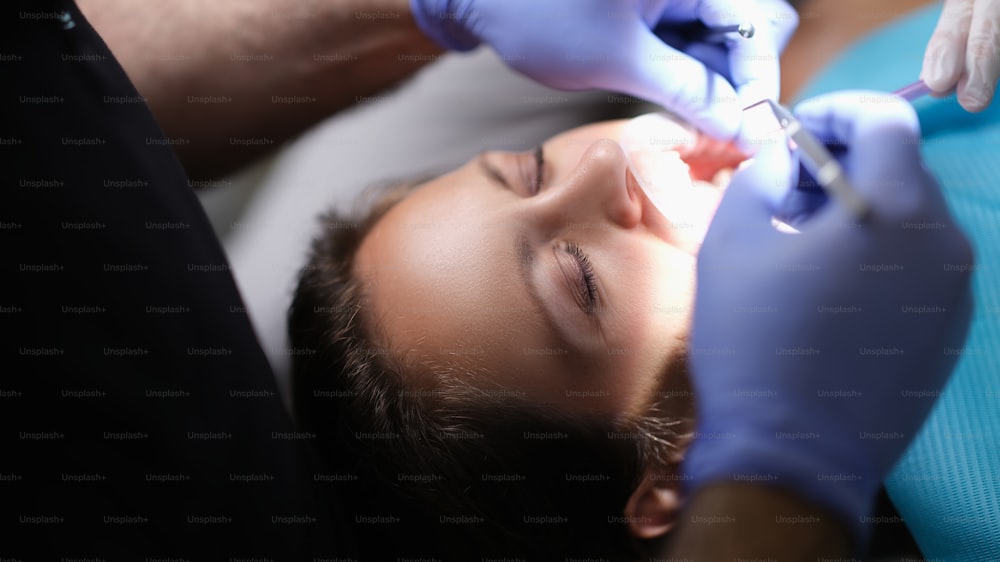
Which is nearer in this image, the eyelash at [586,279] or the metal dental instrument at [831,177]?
the metal dental instrument at [831,177]

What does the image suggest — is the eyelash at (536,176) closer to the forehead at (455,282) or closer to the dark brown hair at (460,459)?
the forehead at (455,282)

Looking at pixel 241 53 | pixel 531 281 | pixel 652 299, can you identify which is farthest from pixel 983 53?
pixel 241 53

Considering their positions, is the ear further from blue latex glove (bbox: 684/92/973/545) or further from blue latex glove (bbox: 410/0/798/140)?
blue latex glove (bbox: 410/0/798/140)

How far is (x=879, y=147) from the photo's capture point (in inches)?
28.4

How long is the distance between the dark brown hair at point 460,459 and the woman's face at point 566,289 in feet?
0.14

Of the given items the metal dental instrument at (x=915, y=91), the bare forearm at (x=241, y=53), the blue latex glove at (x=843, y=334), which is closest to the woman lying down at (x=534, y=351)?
the blue latex glove at (x=843, y=334)

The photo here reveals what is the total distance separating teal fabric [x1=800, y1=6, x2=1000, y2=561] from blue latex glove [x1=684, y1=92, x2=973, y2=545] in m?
0.21

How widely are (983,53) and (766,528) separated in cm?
66

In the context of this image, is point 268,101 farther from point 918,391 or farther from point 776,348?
point 918,391

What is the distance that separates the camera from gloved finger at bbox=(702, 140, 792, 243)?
2.54 feet

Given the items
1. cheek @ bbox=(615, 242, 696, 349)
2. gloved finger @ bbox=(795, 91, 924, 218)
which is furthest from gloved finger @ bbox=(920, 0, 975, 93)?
cheek @ bbox=(615, 242, 696, 349)

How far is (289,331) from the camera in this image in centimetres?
121

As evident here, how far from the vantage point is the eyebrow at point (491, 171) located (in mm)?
958

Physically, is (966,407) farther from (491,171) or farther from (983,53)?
(491,171)
